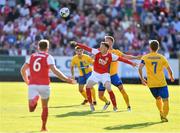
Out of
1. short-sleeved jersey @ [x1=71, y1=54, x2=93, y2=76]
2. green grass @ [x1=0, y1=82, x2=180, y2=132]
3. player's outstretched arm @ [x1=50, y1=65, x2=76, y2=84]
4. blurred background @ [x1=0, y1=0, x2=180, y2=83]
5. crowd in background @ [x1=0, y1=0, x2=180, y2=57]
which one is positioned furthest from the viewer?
crowd in background @ [x1=0, y1=0, x2=180, y2=57]

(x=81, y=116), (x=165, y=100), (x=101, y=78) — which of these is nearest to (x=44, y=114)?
(x=81, y=116)

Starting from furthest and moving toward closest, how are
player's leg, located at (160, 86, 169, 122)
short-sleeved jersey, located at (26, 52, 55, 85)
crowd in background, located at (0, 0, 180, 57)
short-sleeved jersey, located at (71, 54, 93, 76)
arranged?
crowd in background, located at (0, 0, 180, 57) < short-sleeved jersey, located at (71, 54, 93, 76) < player's leg, located at (160, 86, 169, 122) < short-sleeved jersey, located at (26, 52, 55, 85)

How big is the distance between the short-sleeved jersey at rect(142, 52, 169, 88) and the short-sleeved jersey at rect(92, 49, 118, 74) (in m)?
1.77

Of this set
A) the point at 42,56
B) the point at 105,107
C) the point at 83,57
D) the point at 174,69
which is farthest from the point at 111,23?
the point at 42,56

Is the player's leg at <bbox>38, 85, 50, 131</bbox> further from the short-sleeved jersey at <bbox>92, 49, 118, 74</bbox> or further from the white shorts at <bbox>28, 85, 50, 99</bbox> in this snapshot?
the short-sleeved jersey at <bbox>92, 49, 118, 74</bbox>

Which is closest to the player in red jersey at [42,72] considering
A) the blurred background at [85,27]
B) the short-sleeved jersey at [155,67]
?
the short-sleeved jersey at [155,67]

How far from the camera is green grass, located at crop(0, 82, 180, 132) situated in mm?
15464

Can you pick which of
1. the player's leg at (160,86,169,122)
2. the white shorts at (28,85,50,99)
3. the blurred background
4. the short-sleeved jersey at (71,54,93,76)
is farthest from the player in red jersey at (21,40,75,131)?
the blurred background

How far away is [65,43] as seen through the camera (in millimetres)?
35781

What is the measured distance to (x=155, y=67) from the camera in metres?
17.3

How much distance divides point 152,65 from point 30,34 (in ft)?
62.4

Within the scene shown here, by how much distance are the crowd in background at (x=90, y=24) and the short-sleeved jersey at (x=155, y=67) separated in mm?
17498

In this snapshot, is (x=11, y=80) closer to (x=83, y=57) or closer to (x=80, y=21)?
(x=80, y=21)

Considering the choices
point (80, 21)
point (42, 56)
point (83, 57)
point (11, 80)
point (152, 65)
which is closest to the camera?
point (42, 56)
